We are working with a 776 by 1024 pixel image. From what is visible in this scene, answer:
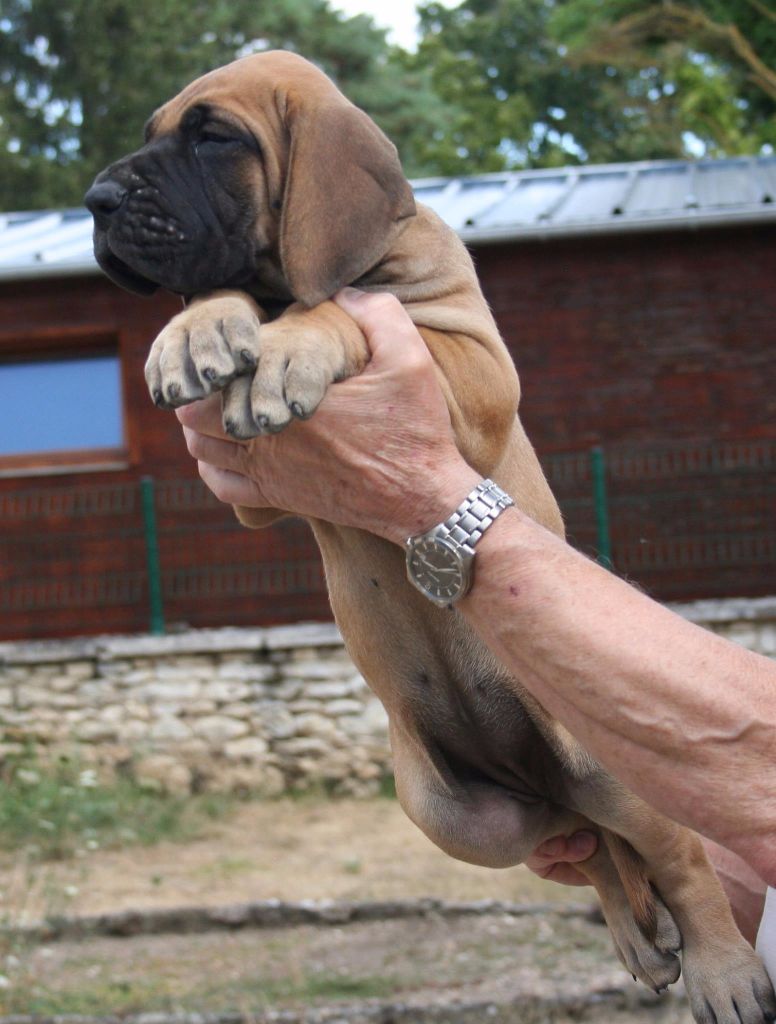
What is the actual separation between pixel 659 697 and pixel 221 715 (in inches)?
344

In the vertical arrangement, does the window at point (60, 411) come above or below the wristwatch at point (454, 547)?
below

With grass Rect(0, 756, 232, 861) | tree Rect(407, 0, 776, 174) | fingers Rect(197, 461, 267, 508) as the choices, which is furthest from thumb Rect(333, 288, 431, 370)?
tree Rect(407, 0, 776, 174)

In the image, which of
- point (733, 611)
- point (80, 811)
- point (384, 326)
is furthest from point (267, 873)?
point (384, 326)

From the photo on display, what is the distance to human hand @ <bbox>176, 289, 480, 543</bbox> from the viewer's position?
7.67ft

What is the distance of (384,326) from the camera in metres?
2.52

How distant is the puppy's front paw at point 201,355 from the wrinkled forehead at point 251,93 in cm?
58

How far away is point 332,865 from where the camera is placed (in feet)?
28.7

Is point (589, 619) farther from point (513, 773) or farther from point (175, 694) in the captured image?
point (175, 694)

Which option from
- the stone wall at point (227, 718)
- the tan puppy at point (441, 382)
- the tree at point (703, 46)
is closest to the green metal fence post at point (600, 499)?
the stone wall at point (227, 718)

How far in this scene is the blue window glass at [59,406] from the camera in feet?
36.5

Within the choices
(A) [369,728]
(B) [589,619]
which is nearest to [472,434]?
(B) [589,619]

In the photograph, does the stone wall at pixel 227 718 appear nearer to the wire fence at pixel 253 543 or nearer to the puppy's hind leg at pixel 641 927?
the wire fence at pixel 253 543

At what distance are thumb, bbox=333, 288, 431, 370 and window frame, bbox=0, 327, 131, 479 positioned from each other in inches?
345

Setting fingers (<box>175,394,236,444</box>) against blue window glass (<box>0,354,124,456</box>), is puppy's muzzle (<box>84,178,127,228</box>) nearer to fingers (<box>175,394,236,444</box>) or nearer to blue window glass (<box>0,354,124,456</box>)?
fingers (<box>175,394,236,444</box>)
